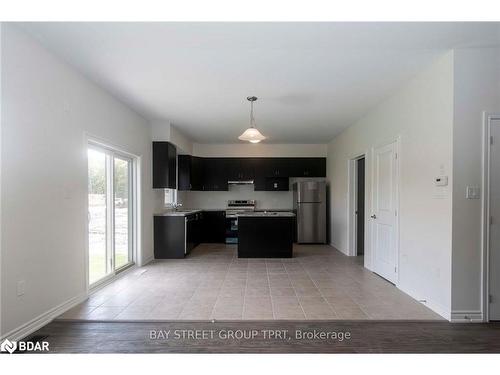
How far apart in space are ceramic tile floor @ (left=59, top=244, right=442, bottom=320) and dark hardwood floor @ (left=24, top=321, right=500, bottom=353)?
0.14 metres

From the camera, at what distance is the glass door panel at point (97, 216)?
11.4 ft

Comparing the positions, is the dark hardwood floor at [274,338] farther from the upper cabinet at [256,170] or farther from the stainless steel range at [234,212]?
the upper cabinet at [256,170]

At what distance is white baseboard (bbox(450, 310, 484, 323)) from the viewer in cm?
258

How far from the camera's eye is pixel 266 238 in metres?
5.32

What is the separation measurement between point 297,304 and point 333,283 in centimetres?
98

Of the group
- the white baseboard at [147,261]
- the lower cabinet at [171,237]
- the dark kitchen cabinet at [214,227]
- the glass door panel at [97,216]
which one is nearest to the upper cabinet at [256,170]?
the dark kitchen cabinet at [214,227]

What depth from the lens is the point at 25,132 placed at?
7.60ft

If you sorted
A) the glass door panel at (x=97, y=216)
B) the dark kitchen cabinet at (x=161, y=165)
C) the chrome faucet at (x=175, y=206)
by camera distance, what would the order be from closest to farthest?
the glass door panel at (x=97, y=216), the dark kitchen cabinet at (x=161, y=165), the chrome faucet at (x=175, y=206)

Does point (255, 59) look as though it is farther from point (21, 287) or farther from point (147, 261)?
point (147, 261)

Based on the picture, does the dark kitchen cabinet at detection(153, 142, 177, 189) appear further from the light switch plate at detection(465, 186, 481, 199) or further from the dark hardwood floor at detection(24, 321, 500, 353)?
the light switch plate at detection(465, 186, 481, 199)

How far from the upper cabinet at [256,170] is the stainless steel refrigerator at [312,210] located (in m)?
0.63
